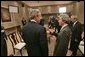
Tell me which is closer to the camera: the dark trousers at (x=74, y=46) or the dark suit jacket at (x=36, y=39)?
the dark suit jacket at (x=36, y=39)

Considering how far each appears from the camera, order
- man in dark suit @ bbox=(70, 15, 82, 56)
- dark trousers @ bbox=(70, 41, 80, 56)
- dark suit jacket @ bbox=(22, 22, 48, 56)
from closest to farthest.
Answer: dark suit jacket @ bbox=(22, 22, 48, 56)
man in dark suit @ bbox=(70, 15, 82, 56)
dark trousers @ bbox=(70, 41, 80, 56)

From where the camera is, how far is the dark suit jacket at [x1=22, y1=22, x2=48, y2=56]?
7.55 feet

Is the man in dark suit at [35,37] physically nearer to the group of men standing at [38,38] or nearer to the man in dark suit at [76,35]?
the group of men standing at [38,38]

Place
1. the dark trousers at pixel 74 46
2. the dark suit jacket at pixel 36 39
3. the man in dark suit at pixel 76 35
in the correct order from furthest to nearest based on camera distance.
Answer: the dark trousers at pixel 74 46 < the man in dark suit at pixel 76 35 < the dark suit jacket at pixel 36 39

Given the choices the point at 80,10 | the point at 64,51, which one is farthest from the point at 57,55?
the point at 80,10

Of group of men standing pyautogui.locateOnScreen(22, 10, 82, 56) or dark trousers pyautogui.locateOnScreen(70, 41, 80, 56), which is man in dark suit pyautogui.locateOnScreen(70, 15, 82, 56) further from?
group of men standing pyautogui.locateOnScreen(22, 10, 82, 56)

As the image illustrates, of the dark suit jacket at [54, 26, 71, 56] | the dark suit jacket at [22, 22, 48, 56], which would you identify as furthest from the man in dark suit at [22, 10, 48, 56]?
the dark suit jacket at [54, 26, 71, 56]

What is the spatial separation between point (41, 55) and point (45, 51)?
12 centimetres

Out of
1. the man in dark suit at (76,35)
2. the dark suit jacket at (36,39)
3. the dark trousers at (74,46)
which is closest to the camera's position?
the dark suit jacket at (36,39)

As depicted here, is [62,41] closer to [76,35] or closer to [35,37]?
[35,37]

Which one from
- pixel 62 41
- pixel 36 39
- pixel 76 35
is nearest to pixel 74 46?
pixel 76 35

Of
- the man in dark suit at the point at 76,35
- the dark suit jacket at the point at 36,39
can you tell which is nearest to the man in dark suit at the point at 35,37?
the dark suit jacket at the point at 36,39

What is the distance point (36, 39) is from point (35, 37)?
0.11ft

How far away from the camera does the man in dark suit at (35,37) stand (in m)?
2.30
